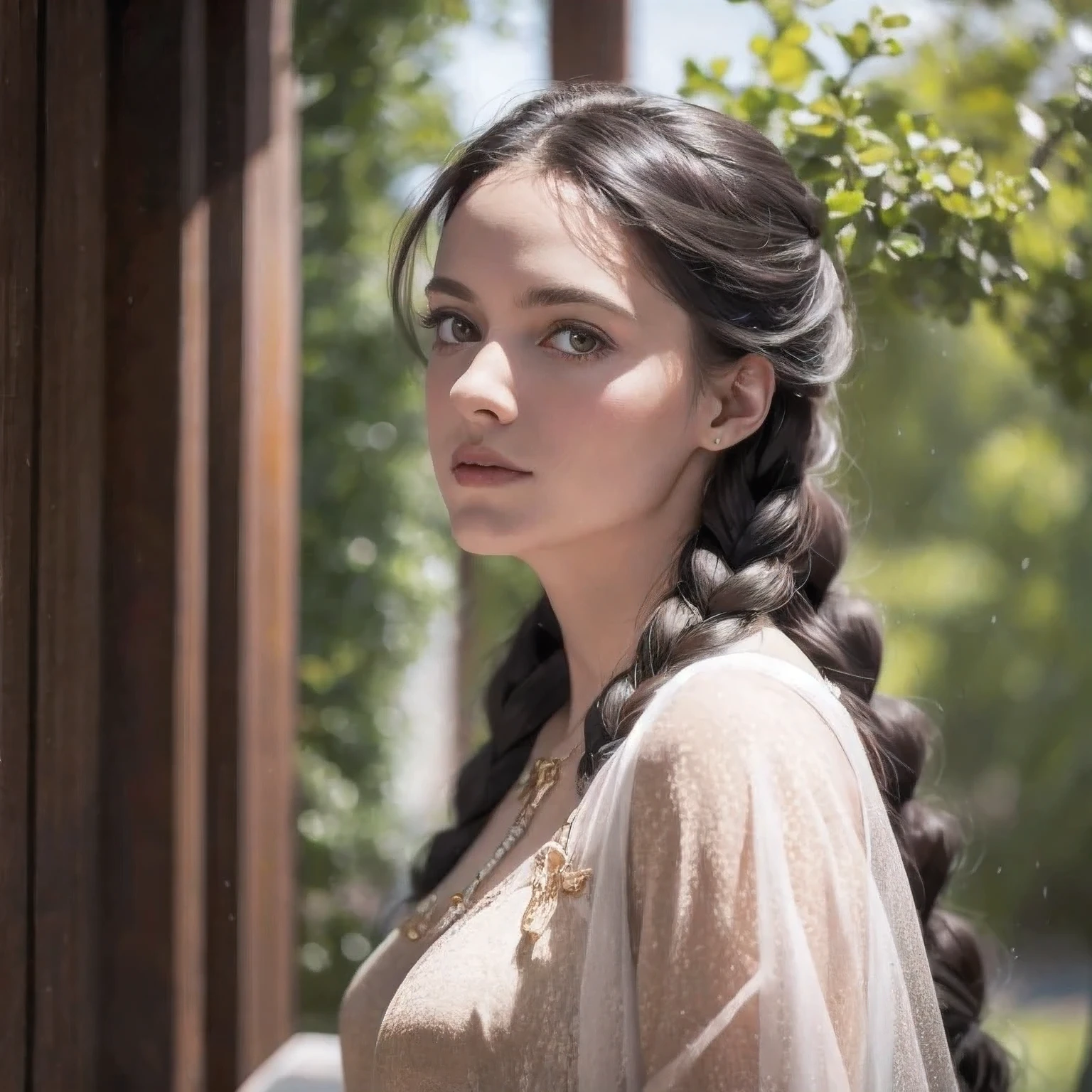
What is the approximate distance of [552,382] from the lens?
117 centimetres

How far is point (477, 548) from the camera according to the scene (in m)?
1.21

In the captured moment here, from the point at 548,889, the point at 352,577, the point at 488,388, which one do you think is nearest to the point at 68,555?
the point at 488,388

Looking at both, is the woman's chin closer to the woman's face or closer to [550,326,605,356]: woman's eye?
the woman's face

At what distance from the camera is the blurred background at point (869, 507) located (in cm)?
161

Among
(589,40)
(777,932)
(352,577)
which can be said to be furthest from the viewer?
(352,577)

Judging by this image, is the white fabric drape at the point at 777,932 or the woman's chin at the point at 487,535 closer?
the white fabric drape at the point at 777,932

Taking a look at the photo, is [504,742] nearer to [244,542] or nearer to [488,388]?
[244,542]

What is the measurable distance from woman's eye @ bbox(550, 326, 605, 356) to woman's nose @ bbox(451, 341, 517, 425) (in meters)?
0.05

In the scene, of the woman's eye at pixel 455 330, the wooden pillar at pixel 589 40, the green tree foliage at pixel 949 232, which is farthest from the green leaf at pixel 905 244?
the woman's eye at pixel 455 330

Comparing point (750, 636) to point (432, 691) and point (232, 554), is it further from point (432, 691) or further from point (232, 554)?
point (432, 691)

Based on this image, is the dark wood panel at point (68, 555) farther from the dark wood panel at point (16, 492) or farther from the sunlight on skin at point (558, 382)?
the sunlight on skin at point (558, 382)

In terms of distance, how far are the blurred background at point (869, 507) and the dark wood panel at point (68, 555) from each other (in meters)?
0.39

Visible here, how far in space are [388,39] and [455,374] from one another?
82cm

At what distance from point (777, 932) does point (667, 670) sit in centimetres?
26
